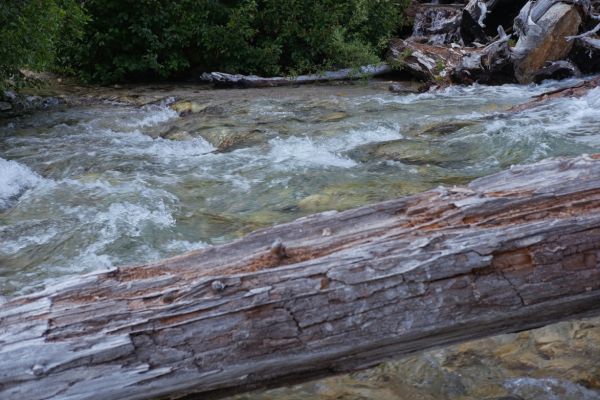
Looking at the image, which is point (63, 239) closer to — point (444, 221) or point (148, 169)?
point (148, 169)

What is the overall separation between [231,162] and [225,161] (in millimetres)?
107

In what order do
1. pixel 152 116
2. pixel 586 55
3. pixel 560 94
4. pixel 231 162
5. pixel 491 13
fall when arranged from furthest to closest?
1. pixel 491 13
2. pixel 586 55
3. pixel 152 116
4. pixel 560 94
5. pixel 231 162

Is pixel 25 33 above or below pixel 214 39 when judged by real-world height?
above

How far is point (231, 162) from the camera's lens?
722cm

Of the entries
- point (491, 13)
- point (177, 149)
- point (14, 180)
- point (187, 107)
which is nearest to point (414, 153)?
point (177, 149)

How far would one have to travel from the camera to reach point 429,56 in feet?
41.4

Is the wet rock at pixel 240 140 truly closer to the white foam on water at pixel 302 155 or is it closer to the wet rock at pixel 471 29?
the white foam on water at pixel 302 155

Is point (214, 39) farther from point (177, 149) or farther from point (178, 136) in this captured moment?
point (177, 149)

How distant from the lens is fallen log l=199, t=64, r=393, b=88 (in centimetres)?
1284

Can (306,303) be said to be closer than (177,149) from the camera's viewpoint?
Yes

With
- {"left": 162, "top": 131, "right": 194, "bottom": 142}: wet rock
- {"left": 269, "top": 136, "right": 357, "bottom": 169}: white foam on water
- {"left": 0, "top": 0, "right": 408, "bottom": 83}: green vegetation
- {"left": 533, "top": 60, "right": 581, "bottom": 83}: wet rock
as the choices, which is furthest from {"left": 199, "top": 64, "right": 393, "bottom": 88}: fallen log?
{"left": 269, "top": 136, "right": 357, "bottom": 169}: white foam on water

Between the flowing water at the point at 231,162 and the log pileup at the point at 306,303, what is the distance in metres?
0.83

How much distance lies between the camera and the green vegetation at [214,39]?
→ 1337 centimetres

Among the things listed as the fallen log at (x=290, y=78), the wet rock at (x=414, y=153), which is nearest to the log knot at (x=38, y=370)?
Answer: the wet rock at (x=414, y=153)
